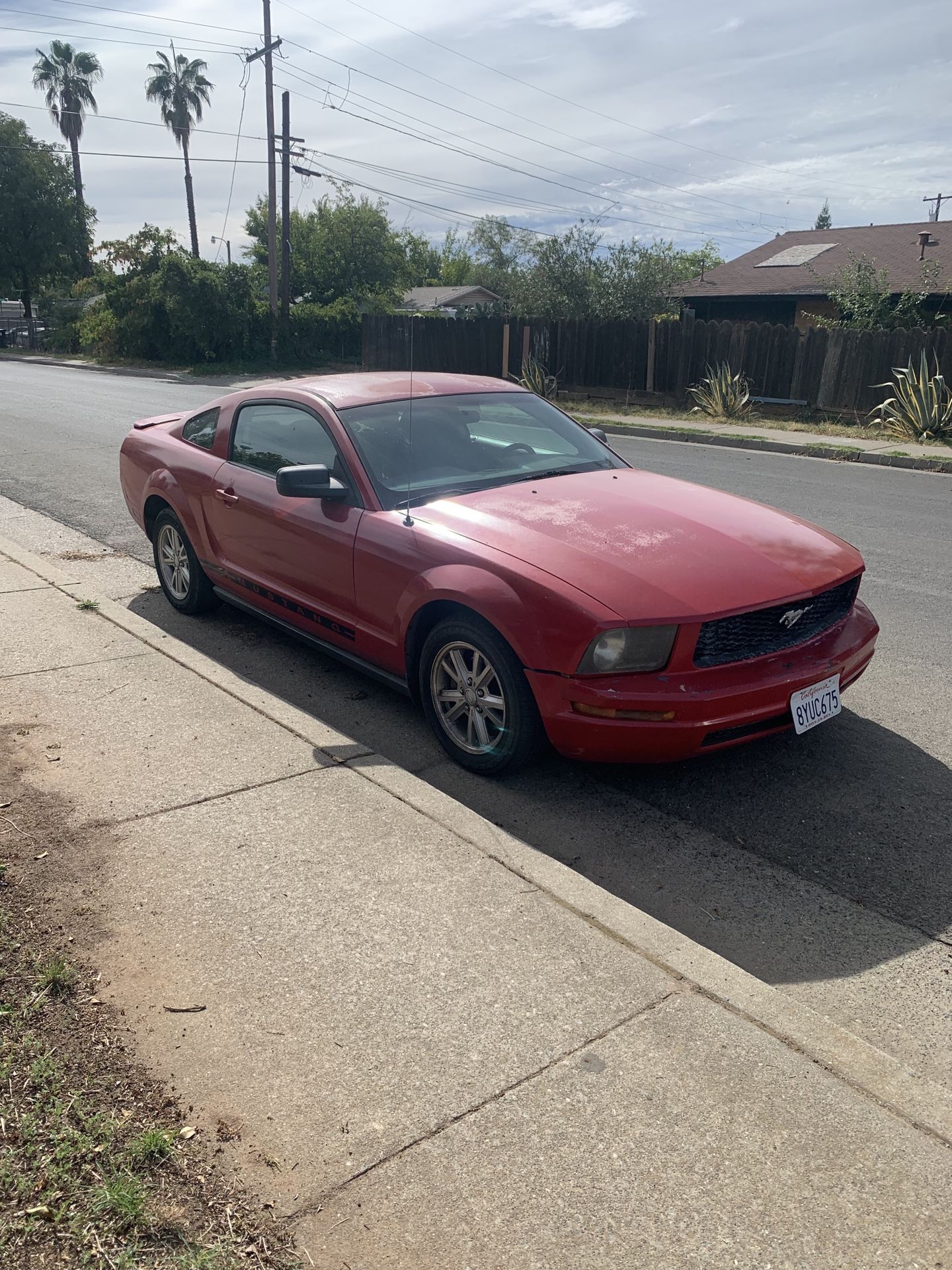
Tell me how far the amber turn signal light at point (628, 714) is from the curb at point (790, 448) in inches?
484

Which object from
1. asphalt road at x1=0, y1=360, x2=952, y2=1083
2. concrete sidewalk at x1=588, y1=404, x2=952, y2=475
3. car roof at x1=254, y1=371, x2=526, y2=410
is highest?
car roof at x1=254, y1=371, x2=526, y2=410

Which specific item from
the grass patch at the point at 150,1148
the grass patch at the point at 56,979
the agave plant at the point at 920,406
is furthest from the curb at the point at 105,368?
the grass patch at the point at 150,1148

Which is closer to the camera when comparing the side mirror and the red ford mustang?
the red ford mustang

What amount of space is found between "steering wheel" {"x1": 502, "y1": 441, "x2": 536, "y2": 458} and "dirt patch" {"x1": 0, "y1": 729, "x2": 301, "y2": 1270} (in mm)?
3078

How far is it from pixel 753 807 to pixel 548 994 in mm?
1618

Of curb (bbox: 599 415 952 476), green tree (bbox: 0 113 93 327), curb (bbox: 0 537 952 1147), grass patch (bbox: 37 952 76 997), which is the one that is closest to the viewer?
curb (bbox: 0 537 952 1147)

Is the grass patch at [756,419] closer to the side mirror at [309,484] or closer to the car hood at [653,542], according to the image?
the car hood at [653,542]

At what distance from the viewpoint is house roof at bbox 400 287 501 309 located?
6322 centimetres

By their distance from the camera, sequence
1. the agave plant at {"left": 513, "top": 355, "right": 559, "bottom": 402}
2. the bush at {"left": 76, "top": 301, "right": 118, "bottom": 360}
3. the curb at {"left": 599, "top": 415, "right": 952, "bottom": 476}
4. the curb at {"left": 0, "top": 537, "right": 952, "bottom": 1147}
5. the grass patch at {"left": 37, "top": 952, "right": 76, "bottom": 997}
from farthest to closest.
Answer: the bush at {"left": 76, "top": 301, "right": 118, "bottom": 360}
the agave plant at {"left": 513, "top": 355, "right": 559, "bottom": 402}
the curb at {"left": 599, "top": 415, "right": 952, "bottom": 476}
the grass patch at {"left": 37, "top": 952, "right": 76, "bottom": 997}
the curb at {"left": 0, "top": 537, "right": 952, "bottom": 1147}

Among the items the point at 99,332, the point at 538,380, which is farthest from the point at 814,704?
the point at 99,332

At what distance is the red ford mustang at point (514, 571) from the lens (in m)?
3.75

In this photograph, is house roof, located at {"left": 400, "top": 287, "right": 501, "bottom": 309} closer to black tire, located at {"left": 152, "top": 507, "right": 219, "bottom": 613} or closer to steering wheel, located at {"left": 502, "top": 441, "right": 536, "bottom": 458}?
black tire, located at {"left": 152, "top": 507, "right": 219, "bottom": 613}

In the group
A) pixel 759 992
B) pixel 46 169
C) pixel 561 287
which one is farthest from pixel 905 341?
pixel 46 169

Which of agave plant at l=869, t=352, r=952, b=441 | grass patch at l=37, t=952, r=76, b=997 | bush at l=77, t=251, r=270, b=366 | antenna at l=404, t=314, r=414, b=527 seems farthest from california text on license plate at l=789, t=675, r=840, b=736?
bush at l=77, t=251, r=270, b=366
